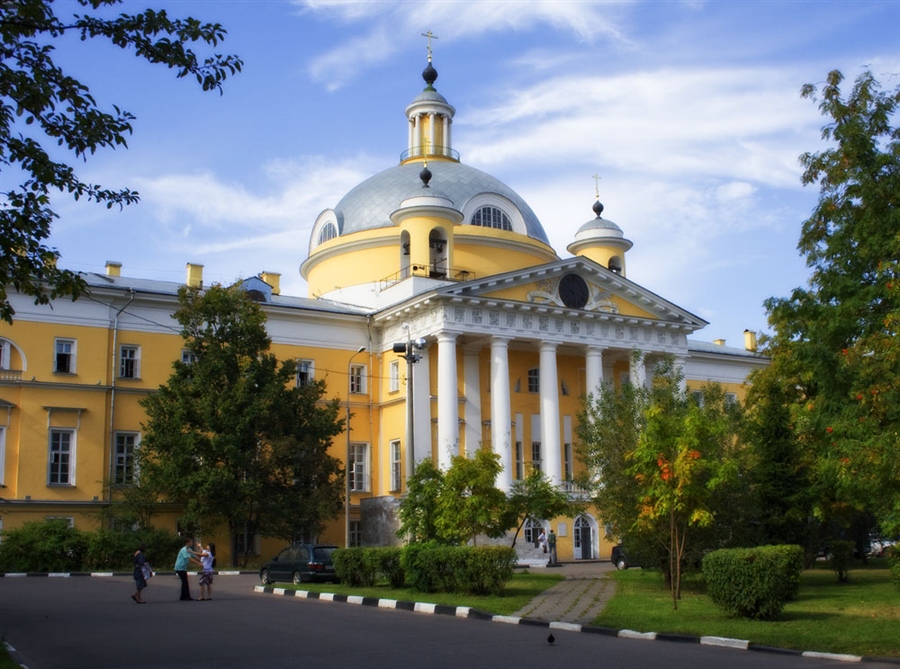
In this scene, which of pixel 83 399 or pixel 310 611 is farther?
pixel 83 399

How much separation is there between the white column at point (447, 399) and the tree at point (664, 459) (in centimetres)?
1135

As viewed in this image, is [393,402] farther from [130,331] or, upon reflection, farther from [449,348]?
[130,331]

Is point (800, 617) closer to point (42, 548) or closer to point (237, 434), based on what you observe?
point (237, 434)

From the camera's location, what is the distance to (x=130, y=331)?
39.0m

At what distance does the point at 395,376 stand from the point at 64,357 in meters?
13.2

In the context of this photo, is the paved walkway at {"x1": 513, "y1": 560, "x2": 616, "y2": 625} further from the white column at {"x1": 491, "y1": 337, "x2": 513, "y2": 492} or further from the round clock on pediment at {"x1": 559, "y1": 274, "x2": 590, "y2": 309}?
the round clock on pediment at {"x1": 559, "y1": 274, "x2": 590, "y2": 309}

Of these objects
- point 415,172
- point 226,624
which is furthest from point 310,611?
point 415,172

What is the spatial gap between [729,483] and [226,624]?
Result: 1193cm

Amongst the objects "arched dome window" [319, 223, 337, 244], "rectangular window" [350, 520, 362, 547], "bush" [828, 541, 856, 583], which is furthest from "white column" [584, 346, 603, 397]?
"bush" [828, 541, 856, 583]

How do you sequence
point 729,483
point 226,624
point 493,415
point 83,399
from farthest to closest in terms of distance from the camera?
point 493,415, point 83,399, point 729,483, point 226,624

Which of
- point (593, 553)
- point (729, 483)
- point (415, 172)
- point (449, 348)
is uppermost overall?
point (415, 172)

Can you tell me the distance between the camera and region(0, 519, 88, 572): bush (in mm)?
31969

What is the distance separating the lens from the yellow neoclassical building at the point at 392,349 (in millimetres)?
36844

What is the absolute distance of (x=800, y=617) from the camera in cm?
1697
